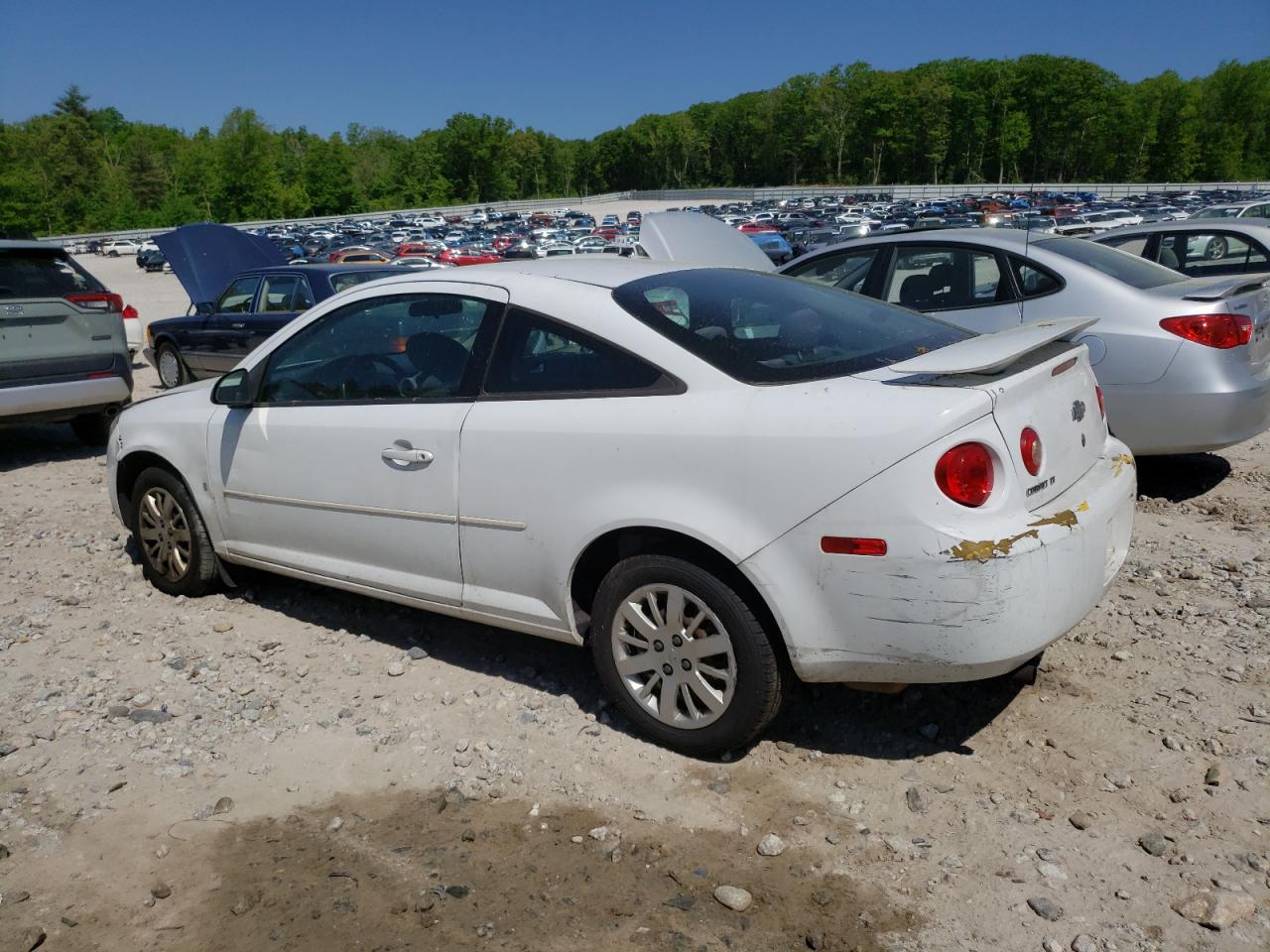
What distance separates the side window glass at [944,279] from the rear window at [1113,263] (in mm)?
345

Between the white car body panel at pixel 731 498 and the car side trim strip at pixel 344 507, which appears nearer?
the white car body panel at pixel 731 498

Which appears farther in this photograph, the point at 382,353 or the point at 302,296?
the point at 302,296

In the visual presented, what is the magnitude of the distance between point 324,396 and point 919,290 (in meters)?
4.11

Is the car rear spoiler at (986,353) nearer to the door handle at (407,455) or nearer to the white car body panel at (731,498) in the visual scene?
the white car body panel at (731,498)

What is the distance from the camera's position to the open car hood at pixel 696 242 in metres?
6.51

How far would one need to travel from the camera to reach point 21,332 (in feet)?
25.2

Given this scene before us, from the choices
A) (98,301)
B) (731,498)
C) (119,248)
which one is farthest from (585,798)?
(119,248)

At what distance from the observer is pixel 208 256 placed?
39.0 feet

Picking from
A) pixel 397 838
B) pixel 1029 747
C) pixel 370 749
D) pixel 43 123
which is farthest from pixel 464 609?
pixel 43 123

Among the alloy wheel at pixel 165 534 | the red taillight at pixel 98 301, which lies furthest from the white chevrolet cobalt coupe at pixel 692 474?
the red taillight at pixel 98 301

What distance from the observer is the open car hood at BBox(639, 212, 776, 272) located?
6.51m

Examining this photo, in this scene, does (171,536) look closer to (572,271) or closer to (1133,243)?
(572,271)

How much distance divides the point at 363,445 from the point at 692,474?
4.98ft

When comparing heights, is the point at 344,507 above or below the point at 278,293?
below
